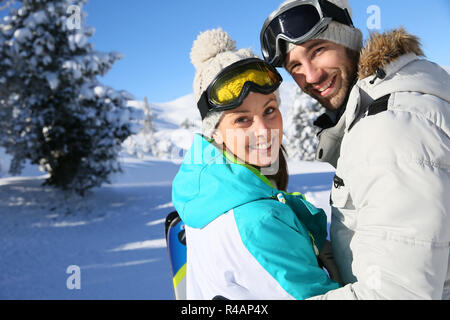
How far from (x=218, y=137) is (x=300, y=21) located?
1.13 meters

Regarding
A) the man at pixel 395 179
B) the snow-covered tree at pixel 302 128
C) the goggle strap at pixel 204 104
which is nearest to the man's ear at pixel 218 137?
the goggle strap at pixel 204 104

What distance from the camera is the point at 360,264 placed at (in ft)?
4.25

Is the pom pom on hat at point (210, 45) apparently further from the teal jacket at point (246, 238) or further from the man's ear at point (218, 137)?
the teal jacket at point (246, 238)

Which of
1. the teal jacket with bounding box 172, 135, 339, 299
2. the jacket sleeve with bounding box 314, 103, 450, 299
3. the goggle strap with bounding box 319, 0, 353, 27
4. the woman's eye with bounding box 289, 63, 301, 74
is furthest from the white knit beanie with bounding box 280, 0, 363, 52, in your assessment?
the teal jacket with bounding box 172, 135, 339, 299

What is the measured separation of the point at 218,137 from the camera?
2.16m

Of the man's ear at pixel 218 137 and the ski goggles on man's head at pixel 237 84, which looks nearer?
the ski goggles on man's head at pixel 237 84

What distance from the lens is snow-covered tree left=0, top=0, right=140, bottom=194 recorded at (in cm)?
1049

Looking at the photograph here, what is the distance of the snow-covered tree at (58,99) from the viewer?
34.4ft

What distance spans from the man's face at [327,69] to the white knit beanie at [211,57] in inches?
16.3

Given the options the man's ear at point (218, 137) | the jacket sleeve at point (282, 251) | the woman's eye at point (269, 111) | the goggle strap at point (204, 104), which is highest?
the goggle strap at point (204, 104)

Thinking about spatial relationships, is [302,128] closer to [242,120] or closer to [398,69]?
[242,120]

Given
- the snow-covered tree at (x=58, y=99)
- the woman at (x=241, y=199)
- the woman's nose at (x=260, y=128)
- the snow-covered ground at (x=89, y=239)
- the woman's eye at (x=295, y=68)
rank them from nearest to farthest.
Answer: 1. the woman at (x=241, y=199)
2. the woman's nose at (x=260, y=128)
3. the woman's eye at (x=295, y=68)
4. the snow-covered ground at (x=89, y=239)
5. the snow-covered tree at (x=58, y=99)

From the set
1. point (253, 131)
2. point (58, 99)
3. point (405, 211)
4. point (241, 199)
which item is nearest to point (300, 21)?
point (253, 131)
